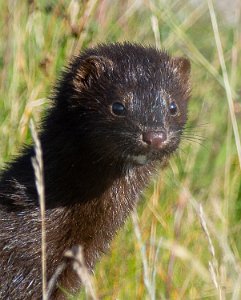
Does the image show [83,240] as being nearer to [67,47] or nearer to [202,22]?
[67,47]

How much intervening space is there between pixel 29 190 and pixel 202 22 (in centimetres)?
332

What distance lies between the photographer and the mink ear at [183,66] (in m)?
5.46

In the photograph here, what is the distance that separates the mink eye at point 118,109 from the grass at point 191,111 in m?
0.86

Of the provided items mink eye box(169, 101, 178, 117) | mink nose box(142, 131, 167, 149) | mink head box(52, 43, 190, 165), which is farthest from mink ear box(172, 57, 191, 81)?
mink nose box(142, 131, 167, 149)

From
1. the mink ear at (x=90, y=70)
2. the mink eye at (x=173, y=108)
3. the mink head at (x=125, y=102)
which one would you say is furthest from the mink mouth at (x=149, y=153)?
the mink ear at (x=90, y=70)

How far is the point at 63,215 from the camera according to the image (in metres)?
5.29

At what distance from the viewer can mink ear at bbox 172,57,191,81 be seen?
5465 millimetres

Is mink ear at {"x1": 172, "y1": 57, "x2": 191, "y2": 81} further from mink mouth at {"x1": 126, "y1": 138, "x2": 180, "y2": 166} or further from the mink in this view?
mink mouth at {"x1": 126, "y1": 138, "x2": 180, "y2": 166}

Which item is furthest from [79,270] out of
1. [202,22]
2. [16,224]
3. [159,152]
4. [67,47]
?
[202,22]

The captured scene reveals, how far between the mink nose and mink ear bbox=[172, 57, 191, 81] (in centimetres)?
77

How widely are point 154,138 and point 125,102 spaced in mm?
342

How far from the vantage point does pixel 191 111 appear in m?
7.00

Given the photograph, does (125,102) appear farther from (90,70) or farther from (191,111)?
(191,111)

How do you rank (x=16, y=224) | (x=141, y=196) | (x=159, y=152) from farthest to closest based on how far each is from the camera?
(x=141, y=196) → (x=16, y=224) → (x=159, y=152)
